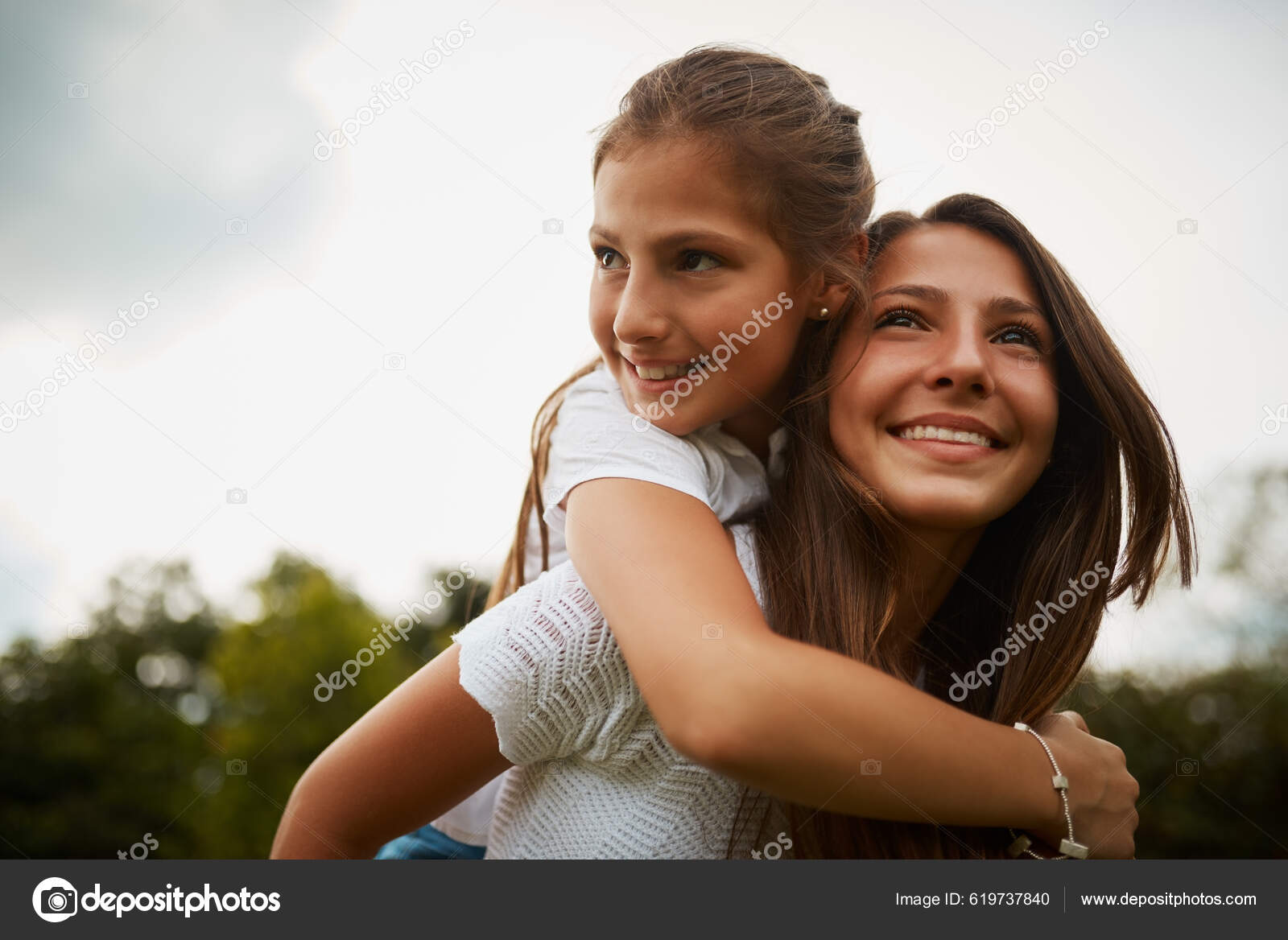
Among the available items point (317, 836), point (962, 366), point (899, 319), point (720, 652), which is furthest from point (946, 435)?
point (317, 836)

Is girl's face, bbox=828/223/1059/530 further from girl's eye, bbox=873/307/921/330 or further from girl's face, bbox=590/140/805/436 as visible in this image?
girl's face, bbox=590/140/805/436

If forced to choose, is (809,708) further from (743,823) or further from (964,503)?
(964,503)

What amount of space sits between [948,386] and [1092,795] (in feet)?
2.39

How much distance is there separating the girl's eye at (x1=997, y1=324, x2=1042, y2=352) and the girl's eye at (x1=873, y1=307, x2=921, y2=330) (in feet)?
0.54

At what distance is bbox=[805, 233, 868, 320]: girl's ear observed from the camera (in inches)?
74.4

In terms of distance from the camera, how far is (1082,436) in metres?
2.00

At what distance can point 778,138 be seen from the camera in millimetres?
1797

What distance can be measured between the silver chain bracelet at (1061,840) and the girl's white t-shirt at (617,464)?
56 centimetres

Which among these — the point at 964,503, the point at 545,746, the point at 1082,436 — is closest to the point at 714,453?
the point at 964,503

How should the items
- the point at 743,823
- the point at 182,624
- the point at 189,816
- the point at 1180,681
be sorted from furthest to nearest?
1. the point at 182,624
2. the point at 189,816
3. the point at 1180,681
4. the point at 743,823

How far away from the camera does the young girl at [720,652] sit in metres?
1.33

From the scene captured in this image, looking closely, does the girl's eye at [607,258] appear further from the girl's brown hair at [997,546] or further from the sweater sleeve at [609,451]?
the girl's brown hair at [997,546]
